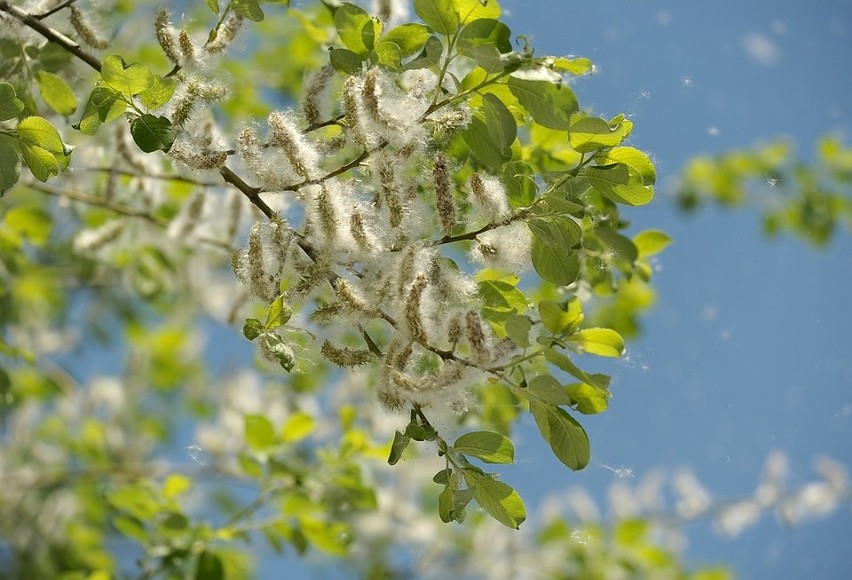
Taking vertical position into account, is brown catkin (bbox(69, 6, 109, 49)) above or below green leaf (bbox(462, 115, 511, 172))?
below

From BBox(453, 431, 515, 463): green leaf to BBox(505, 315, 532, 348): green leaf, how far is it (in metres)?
0.12

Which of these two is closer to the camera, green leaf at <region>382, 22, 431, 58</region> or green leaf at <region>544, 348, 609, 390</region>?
green leaf at <region>544, 348, 609, 390</region>

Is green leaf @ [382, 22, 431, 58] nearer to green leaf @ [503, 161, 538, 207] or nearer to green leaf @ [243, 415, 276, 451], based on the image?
green leaf @ [503, 161, 538, 207]

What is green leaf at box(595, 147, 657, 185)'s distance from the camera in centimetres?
96

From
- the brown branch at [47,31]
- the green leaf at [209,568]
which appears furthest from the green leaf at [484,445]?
the green leaf at [209,568]

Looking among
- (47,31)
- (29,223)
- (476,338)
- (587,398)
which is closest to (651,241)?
(587,398)

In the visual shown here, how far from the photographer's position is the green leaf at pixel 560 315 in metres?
0.86

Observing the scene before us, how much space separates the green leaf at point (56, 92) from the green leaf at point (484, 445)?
2.55ft

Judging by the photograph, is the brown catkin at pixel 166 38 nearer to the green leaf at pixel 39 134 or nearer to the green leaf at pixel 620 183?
the green leaf at pixel 39 134

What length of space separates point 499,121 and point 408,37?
0.17 meters

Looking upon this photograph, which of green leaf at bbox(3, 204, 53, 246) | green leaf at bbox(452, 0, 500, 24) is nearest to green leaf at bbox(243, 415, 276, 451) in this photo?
green leaf at bbox(3, 204, 53, 246)

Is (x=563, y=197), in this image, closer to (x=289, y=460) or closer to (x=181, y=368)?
(x=289, y=460)

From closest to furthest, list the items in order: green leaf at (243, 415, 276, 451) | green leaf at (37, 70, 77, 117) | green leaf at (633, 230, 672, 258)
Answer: green leaf at (37, 70, 77, 117) < green leaf at (633, 230, 672, 258) < green leaf at (243, 415, 276, 451)

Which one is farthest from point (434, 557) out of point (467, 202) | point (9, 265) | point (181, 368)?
point (467, 202)
